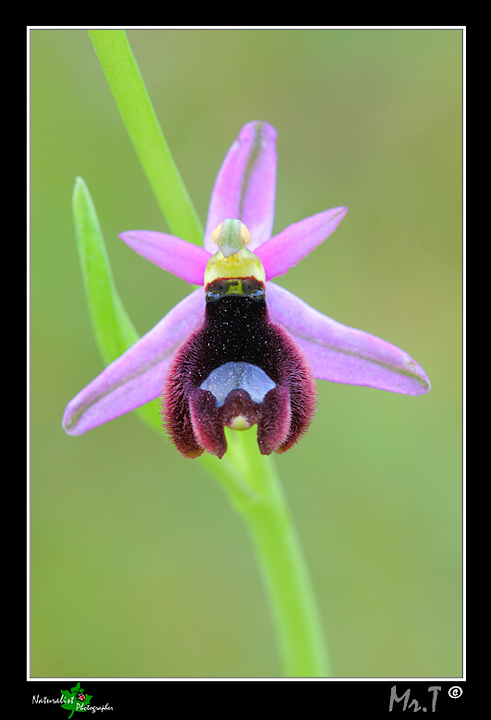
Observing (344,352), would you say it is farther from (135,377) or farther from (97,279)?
(97,279)

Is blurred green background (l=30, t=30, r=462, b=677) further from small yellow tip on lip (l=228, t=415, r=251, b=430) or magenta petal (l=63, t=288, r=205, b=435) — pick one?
small yellow tip on lip (l=228, t=415, r=251, b=430)

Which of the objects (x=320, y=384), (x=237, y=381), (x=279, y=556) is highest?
(x=320, y=384)

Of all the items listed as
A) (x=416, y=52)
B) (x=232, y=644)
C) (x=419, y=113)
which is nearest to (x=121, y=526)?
(x=232, y=644)

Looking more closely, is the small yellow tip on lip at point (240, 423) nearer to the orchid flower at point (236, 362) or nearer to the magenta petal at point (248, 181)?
the orchid flower at point (236, 362)
